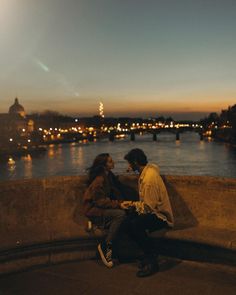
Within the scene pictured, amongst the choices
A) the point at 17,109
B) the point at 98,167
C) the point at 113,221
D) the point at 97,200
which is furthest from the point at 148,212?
the point at 17,109

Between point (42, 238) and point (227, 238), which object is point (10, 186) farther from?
point (227, 238)

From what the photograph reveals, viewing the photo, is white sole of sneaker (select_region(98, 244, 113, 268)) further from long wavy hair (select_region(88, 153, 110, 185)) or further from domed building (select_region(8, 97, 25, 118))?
domed building (select_region(8, 97, 25, 118))

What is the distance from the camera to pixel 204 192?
4.56 metres

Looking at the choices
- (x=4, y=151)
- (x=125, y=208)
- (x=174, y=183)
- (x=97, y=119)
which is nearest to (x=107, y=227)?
(x=125, y=208)

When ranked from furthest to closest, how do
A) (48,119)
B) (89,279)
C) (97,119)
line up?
(97,119) < (48,119) < (89,279)

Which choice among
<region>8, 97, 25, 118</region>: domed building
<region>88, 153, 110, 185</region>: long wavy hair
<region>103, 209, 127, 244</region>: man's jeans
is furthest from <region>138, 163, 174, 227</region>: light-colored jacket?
<region>8, 97, 25, 118</region>: domed building

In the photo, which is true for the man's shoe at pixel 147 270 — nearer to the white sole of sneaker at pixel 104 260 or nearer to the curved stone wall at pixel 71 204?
the white sole of sneaker at pixel 104 260

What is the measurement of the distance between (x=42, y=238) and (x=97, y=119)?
17697 cm

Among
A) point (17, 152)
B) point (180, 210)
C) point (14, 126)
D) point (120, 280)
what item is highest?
point (180, 210)

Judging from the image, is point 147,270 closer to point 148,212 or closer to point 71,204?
point 148,212

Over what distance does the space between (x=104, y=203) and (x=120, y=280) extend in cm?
73

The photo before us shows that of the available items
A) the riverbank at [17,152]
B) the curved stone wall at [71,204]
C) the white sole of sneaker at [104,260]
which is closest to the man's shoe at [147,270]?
the white sole of sneaker at [104,260]

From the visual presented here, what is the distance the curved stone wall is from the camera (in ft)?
14.4

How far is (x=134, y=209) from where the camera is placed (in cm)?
395
